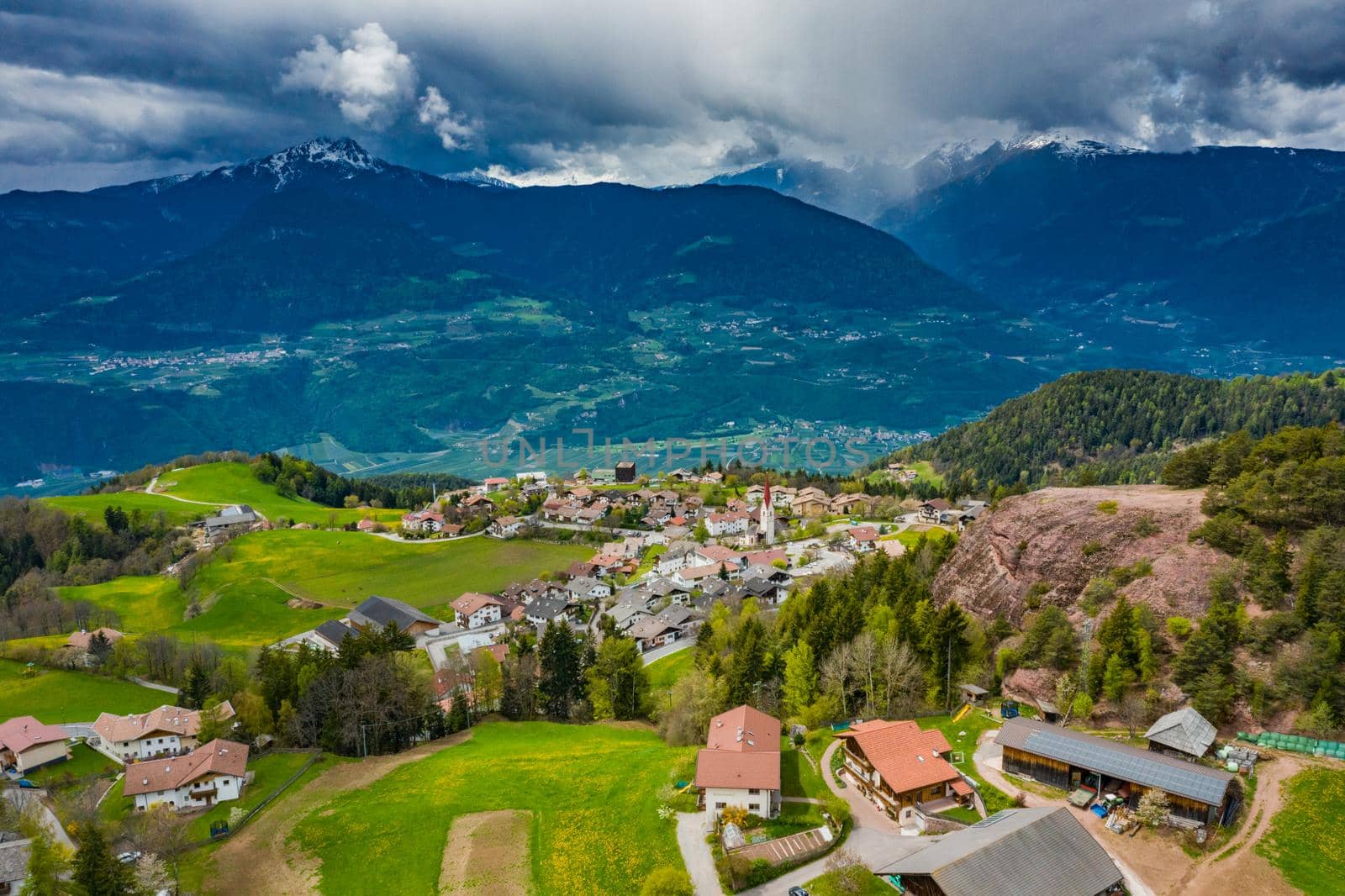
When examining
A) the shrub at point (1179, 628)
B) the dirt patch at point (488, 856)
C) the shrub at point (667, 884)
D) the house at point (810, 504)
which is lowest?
the dirt patch at point (488, 856)

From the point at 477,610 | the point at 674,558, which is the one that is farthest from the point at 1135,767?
the point at 674,558

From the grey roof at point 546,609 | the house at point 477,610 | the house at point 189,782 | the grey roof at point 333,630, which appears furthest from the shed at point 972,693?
the grey roof at point 333,630

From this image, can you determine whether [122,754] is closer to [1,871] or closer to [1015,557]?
[1,871]

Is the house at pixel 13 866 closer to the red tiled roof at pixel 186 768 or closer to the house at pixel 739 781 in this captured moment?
the red tiled roof at pixel 186 768

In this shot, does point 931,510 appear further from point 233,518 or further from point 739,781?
point 233,518

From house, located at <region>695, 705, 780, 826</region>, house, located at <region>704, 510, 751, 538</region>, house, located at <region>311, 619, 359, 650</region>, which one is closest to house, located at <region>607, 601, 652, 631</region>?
house, located at <region>311, 619, 359, 650</region>

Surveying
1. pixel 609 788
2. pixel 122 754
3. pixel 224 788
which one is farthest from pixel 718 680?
pixel 122 754

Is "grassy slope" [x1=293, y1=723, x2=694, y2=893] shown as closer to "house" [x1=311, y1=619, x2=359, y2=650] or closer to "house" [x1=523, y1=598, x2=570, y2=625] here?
"house" [x1=311, y1=619, x2=359, y2=650]
